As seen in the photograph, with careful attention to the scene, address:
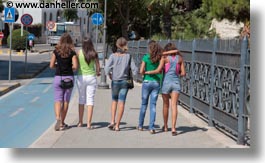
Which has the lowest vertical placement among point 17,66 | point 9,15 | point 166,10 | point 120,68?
point 17,66

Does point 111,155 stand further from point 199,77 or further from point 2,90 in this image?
point 2,90

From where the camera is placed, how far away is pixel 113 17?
4434cm

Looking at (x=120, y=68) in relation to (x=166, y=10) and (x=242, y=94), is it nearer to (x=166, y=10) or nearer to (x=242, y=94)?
(x=242, y=94)

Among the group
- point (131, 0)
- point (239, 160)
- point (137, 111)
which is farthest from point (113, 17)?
point (239, 160)

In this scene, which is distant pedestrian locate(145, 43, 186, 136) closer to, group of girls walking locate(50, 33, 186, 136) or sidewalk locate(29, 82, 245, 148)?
group of girls walking locate(50, 33, 186, 136)

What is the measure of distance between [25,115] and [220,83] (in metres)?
5.02

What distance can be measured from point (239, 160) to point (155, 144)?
5.16 ft

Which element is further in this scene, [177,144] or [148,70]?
[148,70]

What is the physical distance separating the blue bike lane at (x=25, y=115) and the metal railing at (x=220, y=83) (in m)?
3.38

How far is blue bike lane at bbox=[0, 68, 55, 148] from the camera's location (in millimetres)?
9930

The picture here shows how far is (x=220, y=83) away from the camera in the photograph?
34.3 ft

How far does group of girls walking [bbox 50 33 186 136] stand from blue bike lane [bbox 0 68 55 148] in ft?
2.69

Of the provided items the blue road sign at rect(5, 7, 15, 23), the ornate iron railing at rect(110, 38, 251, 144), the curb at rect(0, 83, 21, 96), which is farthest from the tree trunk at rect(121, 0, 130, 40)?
the ornate iron railing at rect(110, 38, 251, 144)

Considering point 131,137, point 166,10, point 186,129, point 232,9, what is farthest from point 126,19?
point 131,137
